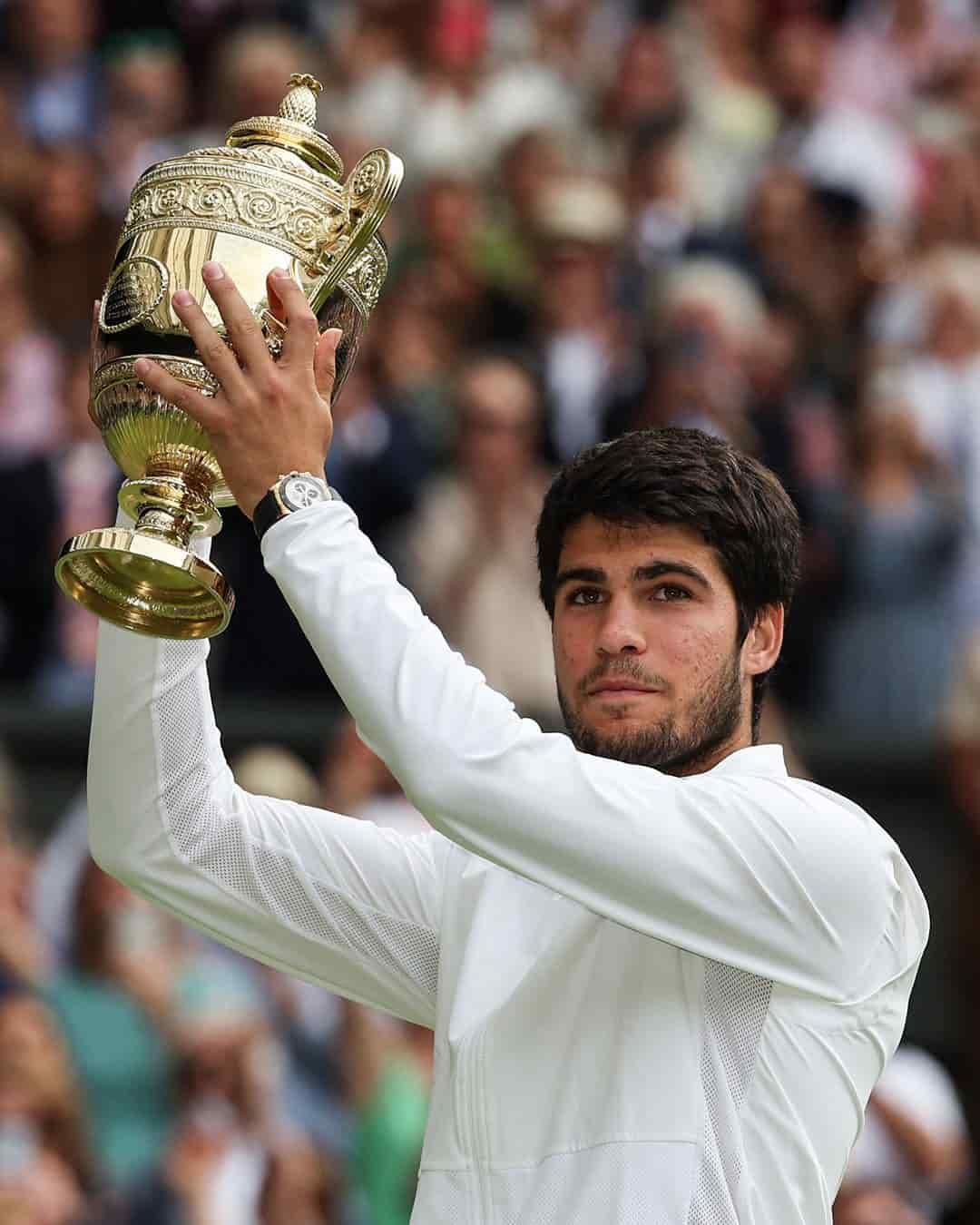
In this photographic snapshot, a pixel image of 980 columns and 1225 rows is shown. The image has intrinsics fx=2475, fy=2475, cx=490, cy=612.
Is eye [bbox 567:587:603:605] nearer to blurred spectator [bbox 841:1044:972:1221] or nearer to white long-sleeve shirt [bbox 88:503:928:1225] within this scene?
white long-sleeve shirt [bbox 88:503:928:1225]

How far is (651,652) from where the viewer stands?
312 cm

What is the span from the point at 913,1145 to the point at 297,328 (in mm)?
4266

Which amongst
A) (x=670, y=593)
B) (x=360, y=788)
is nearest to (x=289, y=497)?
(x=670, y=593)

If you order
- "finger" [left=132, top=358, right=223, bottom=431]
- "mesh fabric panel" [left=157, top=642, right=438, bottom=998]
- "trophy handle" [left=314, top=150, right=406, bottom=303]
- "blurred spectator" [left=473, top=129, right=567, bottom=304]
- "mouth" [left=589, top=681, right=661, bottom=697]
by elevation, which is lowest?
"mesh fabric panel" [left=157, top=642, right=438, bottom=998]

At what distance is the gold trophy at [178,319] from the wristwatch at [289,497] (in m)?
0.19

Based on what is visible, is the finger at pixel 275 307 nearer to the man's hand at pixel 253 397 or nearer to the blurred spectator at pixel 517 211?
the man's hand at pixel 253 397

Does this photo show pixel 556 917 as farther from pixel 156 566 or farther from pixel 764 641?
pixel 156 566

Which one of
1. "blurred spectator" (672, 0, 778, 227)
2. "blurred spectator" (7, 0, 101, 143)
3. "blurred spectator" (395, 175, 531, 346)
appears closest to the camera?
"blurred spectator" (395, 175, 531, 346)

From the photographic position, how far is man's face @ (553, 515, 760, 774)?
312cm

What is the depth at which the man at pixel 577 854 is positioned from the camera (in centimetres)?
282

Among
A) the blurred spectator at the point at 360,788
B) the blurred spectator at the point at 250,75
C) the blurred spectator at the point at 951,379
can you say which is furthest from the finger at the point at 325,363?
the blurred spectator at the point at 250,75

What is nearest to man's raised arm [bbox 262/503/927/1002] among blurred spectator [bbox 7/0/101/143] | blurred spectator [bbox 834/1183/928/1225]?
blurred spectator [bbox 834/1183/928/1225]

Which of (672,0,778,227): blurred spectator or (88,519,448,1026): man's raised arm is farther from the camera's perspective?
(672,0,778,227): blurred spectator

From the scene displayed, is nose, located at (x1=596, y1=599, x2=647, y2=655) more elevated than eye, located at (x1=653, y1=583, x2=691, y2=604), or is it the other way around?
eye, located at (x1=653, y1=583, x2=691, y2=604)
